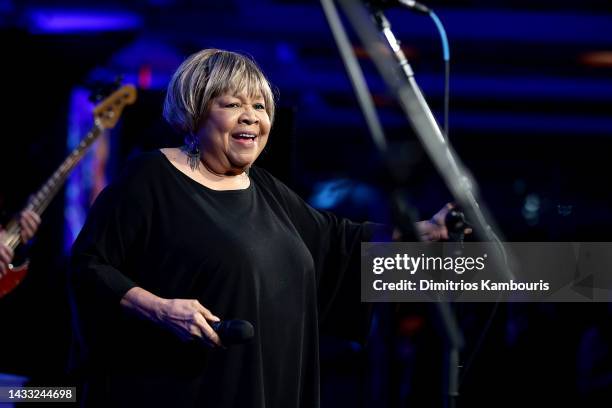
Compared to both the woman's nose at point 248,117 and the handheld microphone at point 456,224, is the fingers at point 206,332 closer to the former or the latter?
the woman's nose at point 248,117

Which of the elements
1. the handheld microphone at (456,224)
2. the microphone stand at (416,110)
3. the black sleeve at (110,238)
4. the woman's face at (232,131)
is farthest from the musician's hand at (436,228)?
the black sleeve at (110,238)

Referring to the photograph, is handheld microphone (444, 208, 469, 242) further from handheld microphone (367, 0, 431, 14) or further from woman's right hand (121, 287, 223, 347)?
woman's right hand (121, 287, 223, 347)

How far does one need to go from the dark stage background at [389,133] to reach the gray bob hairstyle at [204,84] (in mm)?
341

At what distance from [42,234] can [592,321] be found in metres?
2.86

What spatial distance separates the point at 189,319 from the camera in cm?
188

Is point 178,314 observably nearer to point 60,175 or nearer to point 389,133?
point 60,175

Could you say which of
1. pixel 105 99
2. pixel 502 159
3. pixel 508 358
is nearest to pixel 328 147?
pixel 502 159

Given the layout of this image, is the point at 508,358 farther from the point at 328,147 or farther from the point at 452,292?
the point at 328,147

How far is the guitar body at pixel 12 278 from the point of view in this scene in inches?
127

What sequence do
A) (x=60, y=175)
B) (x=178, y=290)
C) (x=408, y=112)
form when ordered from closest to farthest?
1. (x=408, y=112)
2. (x=178, y=290)
3. (x=60, y=175)

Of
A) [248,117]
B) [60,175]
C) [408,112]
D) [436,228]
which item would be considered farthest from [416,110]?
[60,175]

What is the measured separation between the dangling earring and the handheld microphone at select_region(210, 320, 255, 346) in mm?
497

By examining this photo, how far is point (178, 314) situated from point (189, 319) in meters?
0.03

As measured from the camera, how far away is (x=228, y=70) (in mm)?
2172
